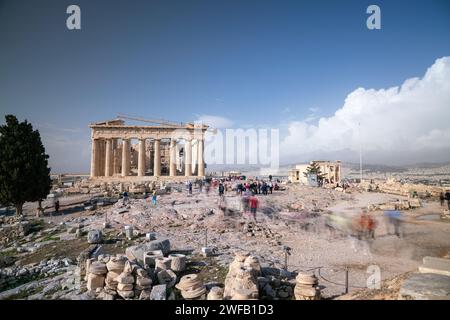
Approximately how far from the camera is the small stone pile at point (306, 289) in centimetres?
671

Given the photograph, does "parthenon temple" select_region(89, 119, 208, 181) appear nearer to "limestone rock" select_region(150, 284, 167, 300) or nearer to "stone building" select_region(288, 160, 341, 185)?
"stone building" select_region(288, 160, 341, 185)

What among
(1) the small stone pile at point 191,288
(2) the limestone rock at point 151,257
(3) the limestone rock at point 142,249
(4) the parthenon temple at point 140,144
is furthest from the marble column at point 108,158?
(1) the small stone pile at point 191,288

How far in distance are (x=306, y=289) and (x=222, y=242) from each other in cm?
644

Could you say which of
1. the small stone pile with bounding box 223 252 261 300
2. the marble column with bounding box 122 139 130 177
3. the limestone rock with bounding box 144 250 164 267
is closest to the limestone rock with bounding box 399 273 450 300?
the small stone pile with bounding box 223 252 261 300

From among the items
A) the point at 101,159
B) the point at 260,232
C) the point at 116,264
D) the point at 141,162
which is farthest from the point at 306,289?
the point at 101,159

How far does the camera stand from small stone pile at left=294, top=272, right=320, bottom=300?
6711 millimetres

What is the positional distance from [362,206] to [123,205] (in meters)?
20.5

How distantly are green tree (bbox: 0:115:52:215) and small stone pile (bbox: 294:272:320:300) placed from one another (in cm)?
2072

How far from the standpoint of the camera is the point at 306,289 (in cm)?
679

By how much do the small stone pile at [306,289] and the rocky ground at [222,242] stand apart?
1.94 ft

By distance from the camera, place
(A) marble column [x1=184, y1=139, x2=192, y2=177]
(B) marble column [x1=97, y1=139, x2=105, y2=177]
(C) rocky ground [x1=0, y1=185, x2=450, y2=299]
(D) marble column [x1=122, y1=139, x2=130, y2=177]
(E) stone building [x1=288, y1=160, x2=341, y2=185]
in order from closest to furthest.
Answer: (C) rocky ground [x1=0, y1=185, x2=450, y2=299] → (D) marble column [x1=122, y1=139, x2=130, y2=177] → (A) marble column [x1=184, y1=139, x2=192, y2=177] → (B) marble column [x1=97, y1=139, x2=105, y2=177] → (E) stone building [x1=288, y1=160, x2=341, y2=185]

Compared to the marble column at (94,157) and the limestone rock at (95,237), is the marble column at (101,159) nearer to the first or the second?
the marble column at (94,157)

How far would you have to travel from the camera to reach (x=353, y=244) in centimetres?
1298
